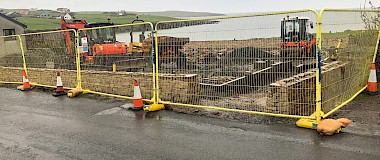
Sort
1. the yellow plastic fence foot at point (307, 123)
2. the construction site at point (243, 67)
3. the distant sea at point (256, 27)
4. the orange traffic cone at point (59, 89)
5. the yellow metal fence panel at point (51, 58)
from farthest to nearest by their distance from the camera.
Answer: the yellow metal fence panel at point (51, 58), the orange traffic cone at point (59, 89), the construction site at point (243, 67), the distant sea at point (256, 27), the yellow plastic fence foot at point (307, 123)

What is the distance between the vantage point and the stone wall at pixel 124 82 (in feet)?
26.8

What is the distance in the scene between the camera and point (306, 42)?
21.5 feet

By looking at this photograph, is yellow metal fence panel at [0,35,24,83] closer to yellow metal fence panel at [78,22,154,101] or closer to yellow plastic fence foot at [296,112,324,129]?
yellow metal fence panel at [78,22,154,101]

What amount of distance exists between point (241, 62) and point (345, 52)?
2383 millimetres

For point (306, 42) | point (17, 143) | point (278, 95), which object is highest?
point (306, 42)

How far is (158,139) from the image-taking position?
6078mm

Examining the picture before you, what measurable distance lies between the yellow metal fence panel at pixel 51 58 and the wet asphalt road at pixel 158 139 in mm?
3120

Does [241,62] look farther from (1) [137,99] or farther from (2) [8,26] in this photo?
(2) [8,26]

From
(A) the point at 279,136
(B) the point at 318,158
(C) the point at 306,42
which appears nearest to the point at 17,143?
(A) the point at 279,136

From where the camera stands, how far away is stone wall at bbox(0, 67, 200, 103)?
8172 millimetres

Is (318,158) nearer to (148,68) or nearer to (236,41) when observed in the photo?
(236,41)

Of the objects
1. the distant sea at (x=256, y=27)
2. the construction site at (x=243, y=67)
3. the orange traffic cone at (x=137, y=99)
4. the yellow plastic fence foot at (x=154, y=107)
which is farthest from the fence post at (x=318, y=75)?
the orange traffic cone at (x=137, y=99)

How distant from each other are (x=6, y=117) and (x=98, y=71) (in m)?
2.90

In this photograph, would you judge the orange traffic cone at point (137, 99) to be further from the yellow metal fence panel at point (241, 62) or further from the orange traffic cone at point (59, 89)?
the orange traffic cone at point (59, 89)
